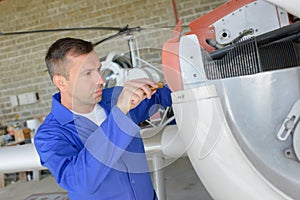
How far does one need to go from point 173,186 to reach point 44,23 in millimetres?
3582

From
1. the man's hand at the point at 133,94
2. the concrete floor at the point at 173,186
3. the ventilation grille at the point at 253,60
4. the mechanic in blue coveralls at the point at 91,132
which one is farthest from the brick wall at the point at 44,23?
the man's hand at the point at 133,94

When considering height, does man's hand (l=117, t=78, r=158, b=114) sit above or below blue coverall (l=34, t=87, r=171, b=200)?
above

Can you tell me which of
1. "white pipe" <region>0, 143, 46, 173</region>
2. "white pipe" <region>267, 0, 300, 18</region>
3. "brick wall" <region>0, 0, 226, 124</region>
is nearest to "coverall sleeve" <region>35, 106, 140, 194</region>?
"white pipe" <region>267, 0, 300, 18</region>

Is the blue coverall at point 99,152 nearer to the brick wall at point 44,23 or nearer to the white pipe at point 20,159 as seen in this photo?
the white pipe at point 20,159

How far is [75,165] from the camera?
787 mm

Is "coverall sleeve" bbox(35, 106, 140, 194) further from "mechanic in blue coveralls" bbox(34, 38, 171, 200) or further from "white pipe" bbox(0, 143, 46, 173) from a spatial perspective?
"white pipe" bbox(0, 143, 46, 173)

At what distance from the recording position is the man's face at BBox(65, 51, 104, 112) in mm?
937

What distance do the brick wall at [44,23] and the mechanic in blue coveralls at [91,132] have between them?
3.44m

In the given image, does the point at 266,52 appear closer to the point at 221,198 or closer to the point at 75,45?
the point at 221,198

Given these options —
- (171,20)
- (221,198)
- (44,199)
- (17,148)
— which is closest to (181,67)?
(221,198)

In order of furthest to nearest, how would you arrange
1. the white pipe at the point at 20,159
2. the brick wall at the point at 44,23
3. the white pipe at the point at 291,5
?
1. the brick wall at the point at 44,23
2. the white pipe at the point at 20,159
3. the white pipe at the point at 291,5

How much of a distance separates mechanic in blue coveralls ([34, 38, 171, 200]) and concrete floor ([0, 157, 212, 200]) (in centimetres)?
169

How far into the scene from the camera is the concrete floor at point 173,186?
2711mm

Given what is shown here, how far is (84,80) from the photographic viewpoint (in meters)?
0.94
